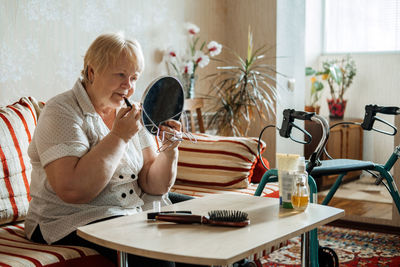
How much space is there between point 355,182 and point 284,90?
1475 mm

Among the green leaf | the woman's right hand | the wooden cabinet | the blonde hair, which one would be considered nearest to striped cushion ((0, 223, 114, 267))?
the woman's right hand

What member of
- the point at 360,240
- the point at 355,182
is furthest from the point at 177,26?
the point at 355,182

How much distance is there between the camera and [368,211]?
12.1 ft

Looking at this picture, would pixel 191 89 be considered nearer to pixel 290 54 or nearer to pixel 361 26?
pixel 290 54

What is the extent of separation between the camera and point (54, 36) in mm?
2574

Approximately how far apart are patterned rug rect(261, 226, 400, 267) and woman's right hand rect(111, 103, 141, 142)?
1.37 m

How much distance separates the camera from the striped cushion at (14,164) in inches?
74.3

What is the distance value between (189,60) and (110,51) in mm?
1782

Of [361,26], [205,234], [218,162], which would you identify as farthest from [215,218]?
[361,26]

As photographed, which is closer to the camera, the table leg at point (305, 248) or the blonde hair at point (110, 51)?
the table leg at point (305, 248)

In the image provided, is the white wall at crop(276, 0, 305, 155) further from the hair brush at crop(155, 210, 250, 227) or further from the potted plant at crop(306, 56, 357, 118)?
the hair brush at crop(155, 210, 250, 227)

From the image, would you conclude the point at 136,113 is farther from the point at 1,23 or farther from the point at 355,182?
the point at 355,182

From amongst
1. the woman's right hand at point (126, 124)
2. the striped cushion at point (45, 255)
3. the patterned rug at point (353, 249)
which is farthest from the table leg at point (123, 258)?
the patterned rug at point (353, 249)

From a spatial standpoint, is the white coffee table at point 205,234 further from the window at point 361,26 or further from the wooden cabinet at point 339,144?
Result: the window at point 361,26
